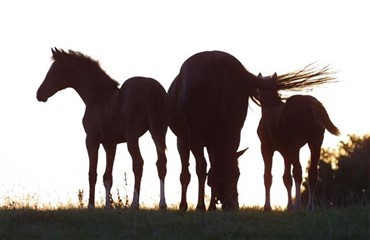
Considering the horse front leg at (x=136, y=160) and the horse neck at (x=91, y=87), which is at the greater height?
the horse neck at (x=91, y=87)

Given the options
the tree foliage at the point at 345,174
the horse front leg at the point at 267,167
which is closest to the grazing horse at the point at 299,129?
the horse front leg at the point at 267,167

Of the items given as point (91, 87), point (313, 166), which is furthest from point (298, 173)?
point (91, 87)

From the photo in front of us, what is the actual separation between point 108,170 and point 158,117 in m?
1.62

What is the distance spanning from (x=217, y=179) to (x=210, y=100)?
124 centimetres

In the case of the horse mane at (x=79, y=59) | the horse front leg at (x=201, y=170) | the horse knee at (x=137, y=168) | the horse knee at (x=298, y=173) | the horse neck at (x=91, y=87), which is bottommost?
the horse front leg at (x=201, y=170)

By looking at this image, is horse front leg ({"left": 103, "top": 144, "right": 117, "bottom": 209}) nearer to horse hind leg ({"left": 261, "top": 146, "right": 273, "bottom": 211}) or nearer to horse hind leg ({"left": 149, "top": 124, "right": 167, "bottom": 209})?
horse hind leg ({"left": 149, "top": 124, "right": 167, "bottom": 209})

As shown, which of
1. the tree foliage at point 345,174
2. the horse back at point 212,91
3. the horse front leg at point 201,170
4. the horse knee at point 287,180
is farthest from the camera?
the tree foliage at point 345,174

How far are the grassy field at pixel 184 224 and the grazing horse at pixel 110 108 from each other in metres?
2.54

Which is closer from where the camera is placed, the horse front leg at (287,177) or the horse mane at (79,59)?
the horse front leg at (287,177)

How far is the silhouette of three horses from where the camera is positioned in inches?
606

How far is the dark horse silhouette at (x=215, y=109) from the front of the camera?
15.3m

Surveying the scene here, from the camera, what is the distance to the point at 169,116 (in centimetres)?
1720

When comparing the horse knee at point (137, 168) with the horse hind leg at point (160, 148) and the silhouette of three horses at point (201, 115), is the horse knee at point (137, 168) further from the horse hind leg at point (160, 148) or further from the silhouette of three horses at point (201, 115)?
the horse hind leg at point (160, 148)

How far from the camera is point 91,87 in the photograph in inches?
758
